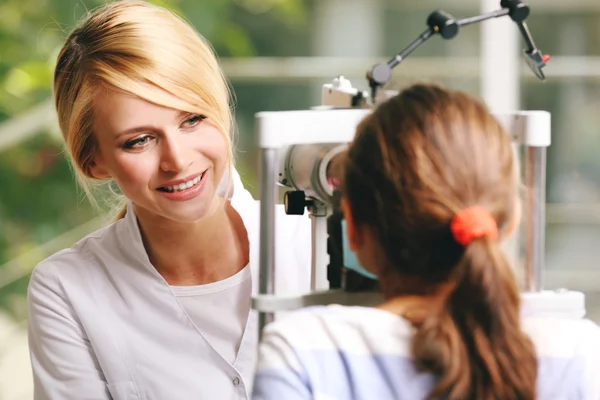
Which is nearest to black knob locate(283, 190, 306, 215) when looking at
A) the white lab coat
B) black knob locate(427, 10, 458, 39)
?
the white lab coat

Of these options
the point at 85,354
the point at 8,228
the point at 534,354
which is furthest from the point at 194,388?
the point at 8,228

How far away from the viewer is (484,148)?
38.3 inches

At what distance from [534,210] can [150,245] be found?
2.00 feet

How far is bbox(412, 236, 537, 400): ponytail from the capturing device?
37.1 inches

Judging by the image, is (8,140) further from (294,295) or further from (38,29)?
(294,295)

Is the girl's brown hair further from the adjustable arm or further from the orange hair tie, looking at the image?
the adjustable arm

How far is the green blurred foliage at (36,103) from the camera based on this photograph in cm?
305

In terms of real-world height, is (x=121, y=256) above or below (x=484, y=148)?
below

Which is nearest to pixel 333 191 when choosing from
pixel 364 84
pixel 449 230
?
pixel 449 230

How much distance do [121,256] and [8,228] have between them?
6.41 ft

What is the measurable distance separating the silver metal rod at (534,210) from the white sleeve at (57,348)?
645 mm

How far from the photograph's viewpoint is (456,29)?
130 cm

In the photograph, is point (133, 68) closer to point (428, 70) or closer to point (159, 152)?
point (159, 152)

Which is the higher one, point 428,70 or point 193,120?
point 428,70
